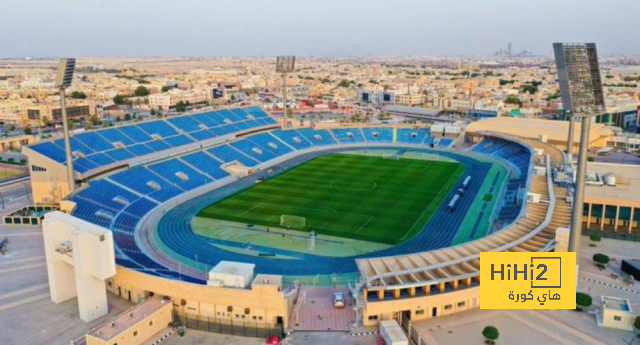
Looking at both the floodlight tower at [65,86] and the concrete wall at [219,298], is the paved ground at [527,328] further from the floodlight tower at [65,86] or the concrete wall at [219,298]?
the floodlight tower at [65,86]

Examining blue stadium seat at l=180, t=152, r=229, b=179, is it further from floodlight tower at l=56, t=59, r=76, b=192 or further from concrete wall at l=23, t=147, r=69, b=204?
floodlight tower at l=56, t=59, r=76, b=192

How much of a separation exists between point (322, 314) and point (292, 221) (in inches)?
623

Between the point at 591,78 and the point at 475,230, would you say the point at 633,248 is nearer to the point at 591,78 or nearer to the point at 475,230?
the point at 475,230

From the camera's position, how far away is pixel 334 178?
2114 inches

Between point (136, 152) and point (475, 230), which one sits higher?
point (136, 152)

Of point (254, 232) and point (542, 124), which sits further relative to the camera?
point (542, 124)

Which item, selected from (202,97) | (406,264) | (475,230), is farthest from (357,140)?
(202,97)

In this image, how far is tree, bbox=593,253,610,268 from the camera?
96.5 feet

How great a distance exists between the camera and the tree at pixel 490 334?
69.3ft

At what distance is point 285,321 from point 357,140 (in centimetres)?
5284

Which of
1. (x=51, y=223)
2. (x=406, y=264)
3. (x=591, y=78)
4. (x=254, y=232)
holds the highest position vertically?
(x=591, y=78)

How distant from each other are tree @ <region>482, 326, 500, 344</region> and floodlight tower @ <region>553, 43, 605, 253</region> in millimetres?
9146

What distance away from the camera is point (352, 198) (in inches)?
1817

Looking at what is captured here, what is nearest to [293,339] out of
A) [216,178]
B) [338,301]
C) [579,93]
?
[338,301]
